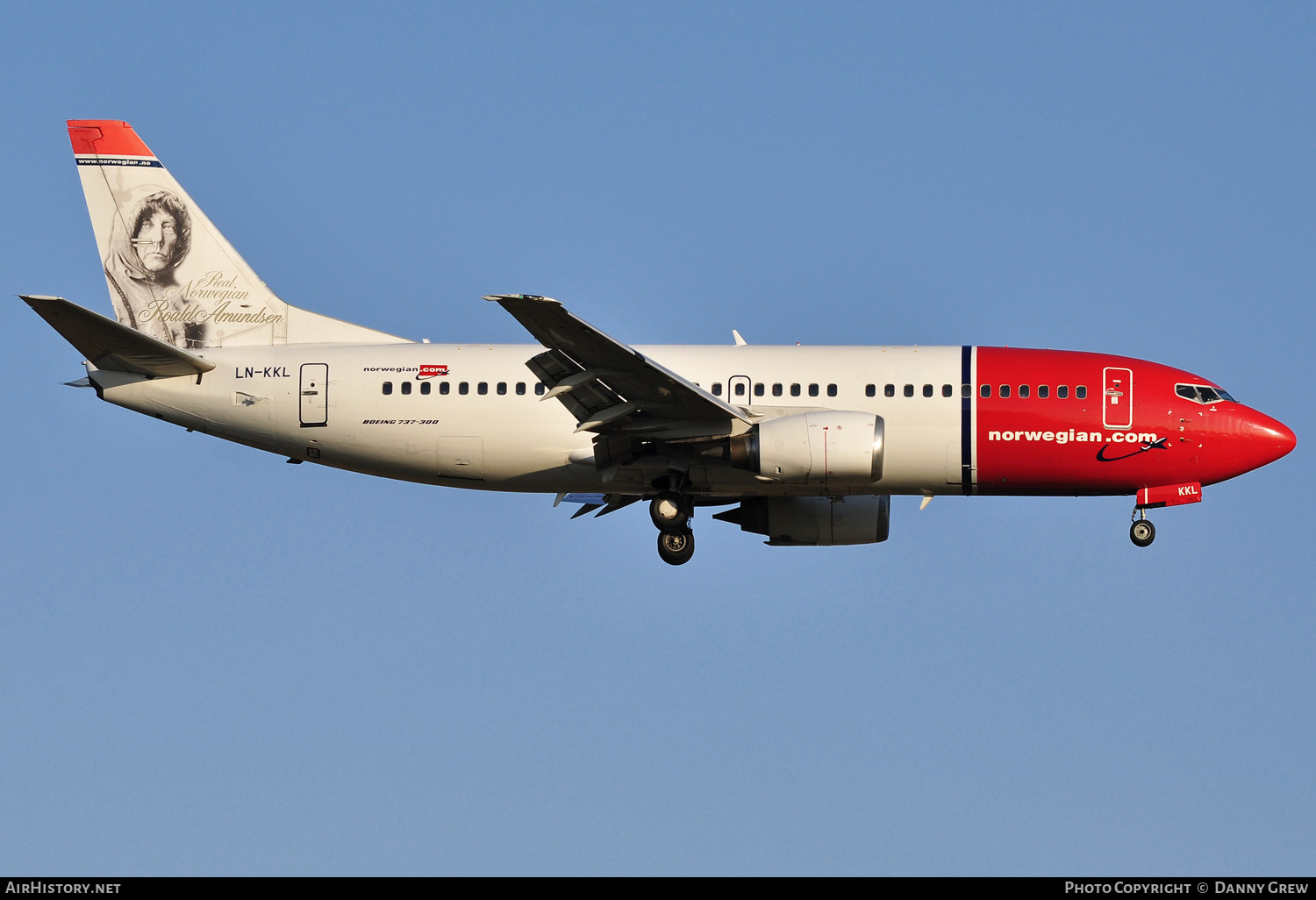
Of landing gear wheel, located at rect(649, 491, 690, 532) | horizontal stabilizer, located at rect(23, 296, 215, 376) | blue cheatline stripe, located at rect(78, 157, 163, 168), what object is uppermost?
blue cheatline stripe, located at rect(78, 157, 163, 168)

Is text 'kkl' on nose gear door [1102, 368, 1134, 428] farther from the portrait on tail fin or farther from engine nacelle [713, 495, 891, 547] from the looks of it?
the portrait on tail fin

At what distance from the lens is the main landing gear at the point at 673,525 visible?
113 feet

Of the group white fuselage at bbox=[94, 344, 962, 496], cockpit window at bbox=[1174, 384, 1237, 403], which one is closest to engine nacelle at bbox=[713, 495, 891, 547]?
white fuselage at bbox=[94, 344, 962, 496]

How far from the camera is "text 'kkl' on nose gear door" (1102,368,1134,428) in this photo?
34406 mm

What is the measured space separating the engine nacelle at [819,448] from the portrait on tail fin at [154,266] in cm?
1238

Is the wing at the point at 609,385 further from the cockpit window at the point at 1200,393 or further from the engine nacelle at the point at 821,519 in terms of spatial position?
the cockpit window at the point at 1200,393

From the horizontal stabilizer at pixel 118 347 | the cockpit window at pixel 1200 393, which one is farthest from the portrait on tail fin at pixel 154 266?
the cockpit window at pixel 1200 393

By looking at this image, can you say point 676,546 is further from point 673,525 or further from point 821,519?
point 821,519

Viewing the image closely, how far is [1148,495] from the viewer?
34.9m

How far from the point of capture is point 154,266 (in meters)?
36.4

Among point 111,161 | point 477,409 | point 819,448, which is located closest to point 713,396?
point 819,448

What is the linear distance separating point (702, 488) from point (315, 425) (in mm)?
7995

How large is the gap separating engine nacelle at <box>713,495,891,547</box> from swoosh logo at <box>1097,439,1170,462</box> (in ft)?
16.0
